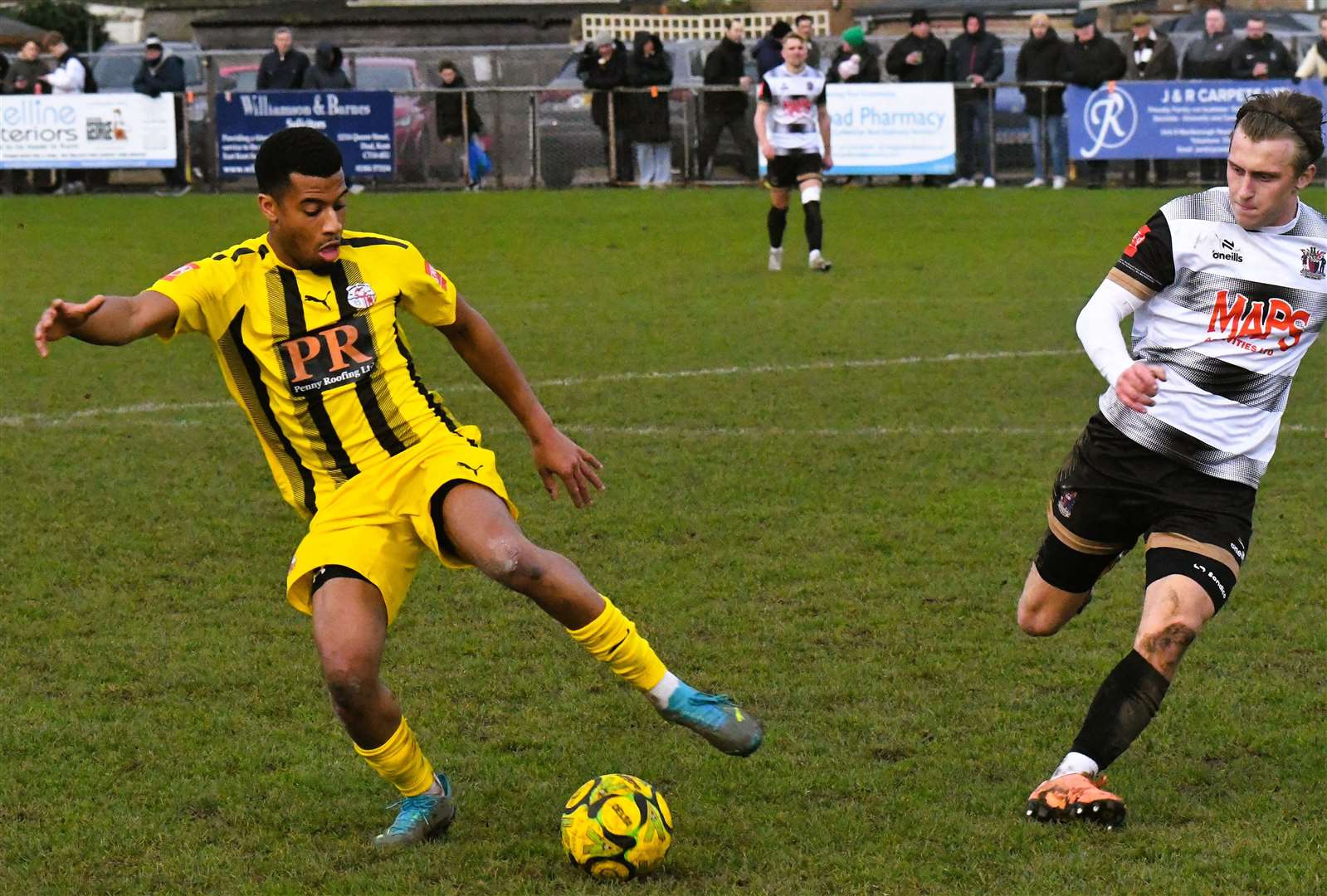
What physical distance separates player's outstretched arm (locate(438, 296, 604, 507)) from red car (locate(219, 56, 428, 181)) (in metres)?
18.9

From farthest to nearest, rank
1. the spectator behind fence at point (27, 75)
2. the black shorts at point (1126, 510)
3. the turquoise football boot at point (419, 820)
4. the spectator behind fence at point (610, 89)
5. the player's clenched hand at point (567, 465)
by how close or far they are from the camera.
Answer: the spectator behind fence at point (27, 75)
the spectator behind fence at point (610, 89)
the player's clenched hand at point (567, 465)
the black shorts at point (1126, 510)
the turquoise football boot at point (419, 820)

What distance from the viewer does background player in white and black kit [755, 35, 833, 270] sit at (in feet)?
54.7

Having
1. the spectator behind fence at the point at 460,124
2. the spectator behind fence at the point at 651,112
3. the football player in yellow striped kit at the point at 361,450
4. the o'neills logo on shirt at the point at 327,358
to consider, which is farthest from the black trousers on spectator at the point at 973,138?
the o'neills logo on shirt at the point at 327,358

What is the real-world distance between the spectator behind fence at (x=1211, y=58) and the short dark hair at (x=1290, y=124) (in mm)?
19046

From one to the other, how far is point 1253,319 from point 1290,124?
0.52 metres

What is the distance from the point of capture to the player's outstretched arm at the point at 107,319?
14.2 feet

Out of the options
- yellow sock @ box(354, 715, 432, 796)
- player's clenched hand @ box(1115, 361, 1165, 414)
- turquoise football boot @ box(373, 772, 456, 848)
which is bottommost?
turquoise football boot @ box(373, 772, 456, 848)

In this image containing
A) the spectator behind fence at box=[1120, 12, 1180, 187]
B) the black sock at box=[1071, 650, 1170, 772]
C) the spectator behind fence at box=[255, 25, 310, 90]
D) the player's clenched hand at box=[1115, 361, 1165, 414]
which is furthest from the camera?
the spectator behind fence at box=[255, 25, 310, 90]

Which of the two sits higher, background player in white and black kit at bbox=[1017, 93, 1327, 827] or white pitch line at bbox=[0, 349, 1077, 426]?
background player in white and black kit at bbox=[1017, 93, 1327, 827]

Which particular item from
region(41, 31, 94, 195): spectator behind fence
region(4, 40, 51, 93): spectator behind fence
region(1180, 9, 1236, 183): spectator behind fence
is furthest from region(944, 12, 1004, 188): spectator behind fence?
region(4, 40, 51, 93): spectator behind fence

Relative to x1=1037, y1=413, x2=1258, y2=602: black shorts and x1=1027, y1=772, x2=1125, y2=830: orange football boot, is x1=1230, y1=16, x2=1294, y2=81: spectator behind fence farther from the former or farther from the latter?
x1=1027, y1=772, x2=1125, y2=830: orange football boot

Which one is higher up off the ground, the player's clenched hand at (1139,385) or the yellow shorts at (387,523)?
the player's clenched hand at (1139,385)

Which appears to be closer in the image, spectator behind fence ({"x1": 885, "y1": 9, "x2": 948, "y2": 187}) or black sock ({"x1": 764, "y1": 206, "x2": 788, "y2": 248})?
black sock ({"x1": 764, "y1": 206, "x2": 788, "y2": 248})

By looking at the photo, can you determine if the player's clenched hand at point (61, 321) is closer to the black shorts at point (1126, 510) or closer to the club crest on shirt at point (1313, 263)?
the black shorts at point (1126, 510)
